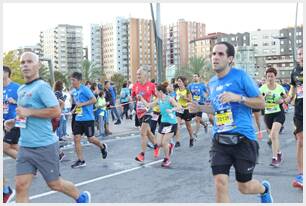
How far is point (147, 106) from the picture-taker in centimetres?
949

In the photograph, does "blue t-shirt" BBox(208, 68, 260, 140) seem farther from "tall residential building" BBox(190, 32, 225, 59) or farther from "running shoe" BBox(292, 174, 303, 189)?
"tall residential building" BBox(190, 32, 225, 59)

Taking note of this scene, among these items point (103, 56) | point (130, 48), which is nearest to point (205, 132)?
point (130, 48)

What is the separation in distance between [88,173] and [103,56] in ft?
441

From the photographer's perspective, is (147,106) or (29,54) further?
(147,106)

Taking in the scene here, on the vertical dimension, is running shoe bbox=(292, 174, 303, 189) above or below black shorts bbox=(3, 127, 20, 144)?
below

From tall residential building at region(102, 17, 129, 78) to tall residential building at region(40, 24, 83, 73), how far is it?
12112mm

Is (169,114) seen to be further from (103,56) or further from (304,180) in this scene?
(103,56)

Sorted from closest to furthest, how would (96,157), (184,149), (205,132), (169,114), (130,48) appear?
(169,114) → (96,157) → (184,149) → (205,132) → (130,48)

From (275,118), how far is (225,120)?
174 inches

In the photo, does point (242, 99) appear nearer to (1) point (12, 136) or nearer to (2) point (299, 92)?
(2) point (299, 92)

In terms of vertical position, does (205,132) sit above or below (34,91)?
below

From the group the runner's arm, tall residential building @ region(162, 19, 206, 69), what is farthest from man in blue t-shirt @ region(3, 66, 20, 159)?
tall residential building @ region(162, 19, 206, 69)

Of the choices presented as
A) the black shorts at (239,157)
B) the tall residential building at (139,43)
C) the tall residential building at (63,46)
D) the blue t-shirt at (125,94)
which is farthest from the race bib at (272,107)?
the tall residential building at (63,46)

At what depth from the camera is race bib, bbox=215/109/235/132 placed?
4738 millimetres
